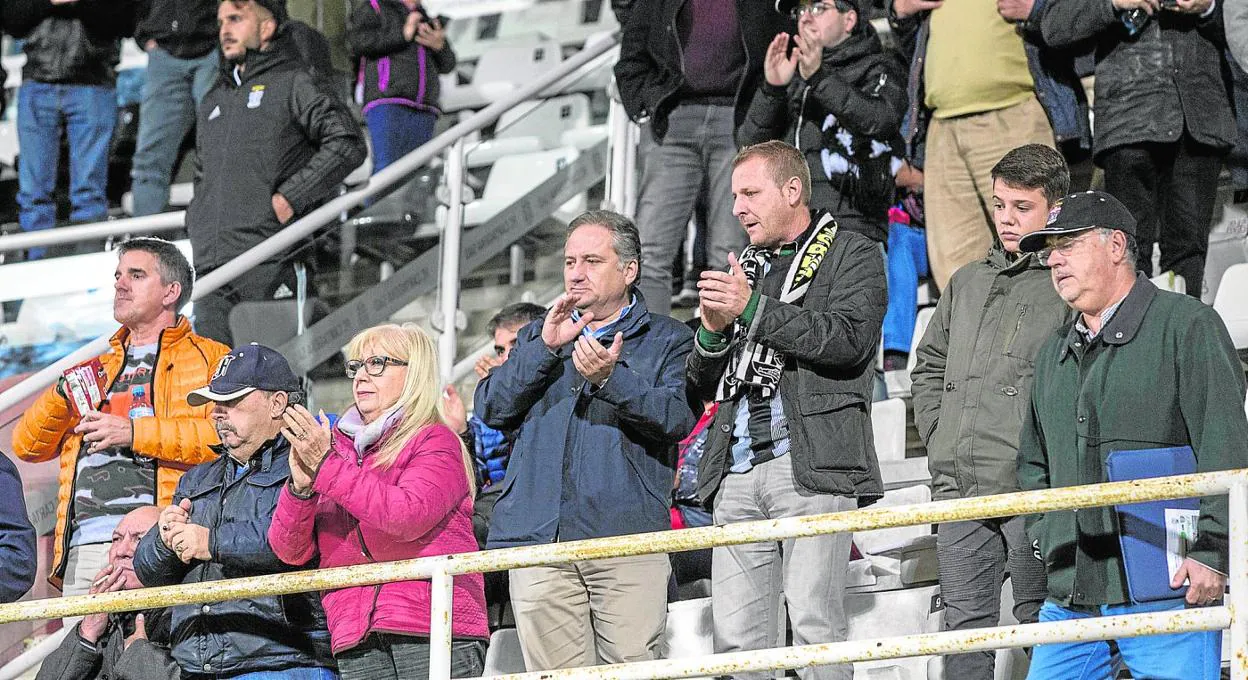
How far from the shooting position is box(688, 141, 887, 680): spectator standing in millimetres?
5328

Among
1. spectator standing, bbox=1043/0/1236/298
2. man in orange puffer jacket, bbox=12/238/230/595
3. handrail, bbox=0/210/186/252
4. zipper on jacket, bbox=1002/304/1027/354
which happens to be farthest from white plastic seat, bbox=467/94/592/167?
zipper on jacket, bbox=1002/304/1027/354

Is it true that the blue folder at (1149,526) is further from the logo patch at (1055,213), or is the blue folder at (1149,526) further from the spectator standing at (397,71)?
the spectator standing at (397,71)

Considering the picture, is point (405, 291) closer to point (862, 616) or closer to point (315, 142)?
point (315, 142)

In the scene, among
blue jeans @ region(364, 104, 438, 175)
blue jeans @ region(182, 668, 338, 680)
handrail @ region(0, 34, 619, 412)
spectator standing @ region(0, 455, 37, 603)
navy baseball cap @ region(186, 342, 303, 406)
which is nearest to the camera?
blue jeans @ region(182, 668, 338, 680)

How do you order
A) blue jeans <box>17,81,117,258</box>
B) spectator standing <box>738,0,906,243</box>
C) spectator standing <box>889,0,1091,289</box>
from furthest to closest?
blue jeans <box>17,81,117,258</box> < spectator standing <box>889,0,1091,289</box> < spectator standing <box>738,0,906,243</box>

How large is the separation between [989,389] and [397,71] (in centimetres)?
486

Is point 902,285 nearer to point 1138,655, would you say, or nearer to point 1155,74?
point 1155,74

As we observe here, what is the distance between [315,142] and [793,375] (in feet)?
10.7

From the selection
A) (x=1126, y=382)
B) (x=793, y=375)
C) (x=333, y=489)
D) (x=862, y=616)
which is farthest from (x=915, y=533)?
(x=333, y=489)

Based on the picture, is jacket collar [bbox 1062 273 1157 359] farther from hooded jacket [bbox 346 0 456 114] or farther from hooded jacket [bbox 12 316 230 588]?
hooded jacket [bbox 346 0 456 114]

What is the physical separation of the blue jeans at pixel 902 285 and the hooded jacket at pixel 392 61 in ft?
9.06

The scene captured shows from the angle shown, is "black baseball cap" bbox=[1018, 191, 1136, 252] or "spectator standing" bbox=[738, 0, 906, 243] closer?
"black baseball cap" bbox=[1018, 191, 1136, 252]

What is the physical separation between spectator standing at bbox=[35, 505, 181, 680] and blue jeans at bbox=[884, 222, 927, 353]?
347cm

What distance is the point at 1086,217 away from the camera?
4.93 meters
